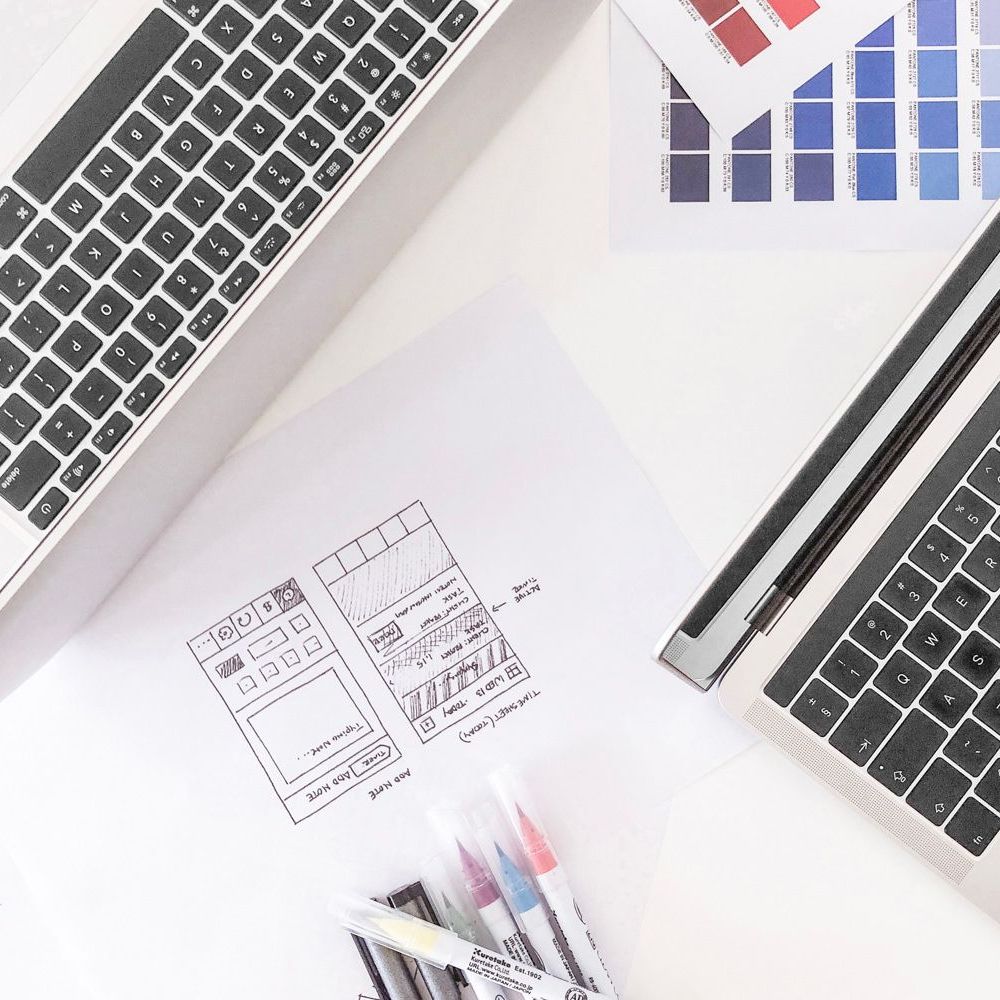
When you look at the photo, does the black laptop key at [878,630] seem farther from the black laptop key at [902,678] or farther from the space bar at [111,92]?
the space bar at [111,92]

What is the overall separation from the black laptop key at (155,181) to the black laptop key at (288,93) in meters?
0.05

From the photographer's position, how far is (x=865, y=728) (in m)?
0.50

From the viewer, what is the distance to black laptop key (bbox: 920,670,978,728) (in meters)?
0.49

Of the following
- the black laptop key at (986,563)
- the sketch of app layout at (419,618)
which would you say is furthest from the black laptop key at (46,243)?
the black laptop key at (986,563)

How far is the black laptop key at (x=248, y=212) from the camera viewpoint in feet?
1.45

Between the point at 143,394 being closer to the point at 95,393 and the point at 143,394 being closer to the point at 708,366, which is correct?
the point at 95,393

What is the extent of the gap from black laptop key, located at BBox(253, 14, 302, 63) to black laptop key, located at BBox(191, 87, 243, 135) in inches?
1.0

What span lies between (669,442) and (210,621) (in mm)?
272

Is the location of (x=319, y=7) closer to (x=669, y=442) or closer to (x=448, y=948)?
(x=669, y=442)

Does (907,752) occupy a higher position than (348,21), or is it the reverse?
(348,21)

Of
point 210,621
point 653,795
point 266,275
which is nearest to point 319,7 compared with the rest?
point 266,275

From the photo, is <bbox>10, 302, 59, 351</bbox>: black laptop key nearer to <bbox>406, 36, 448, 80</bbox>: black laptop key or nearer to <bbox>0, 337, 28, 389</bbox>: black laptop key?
<bbox>0, 337, 28, 389</bbox>: black laptop key

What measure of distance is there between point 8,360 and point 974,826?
495 millimetres

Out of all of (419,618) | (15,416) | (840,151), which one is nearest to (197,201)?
(15,416)
